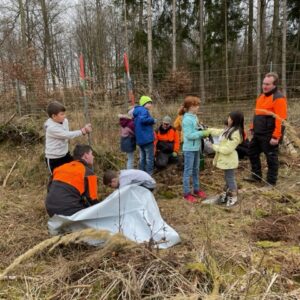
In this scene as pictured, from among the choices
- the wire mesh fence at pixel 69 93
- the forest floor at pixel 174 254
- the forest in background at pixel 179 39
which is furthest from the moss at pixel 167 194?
the forest in background at pixel 179 39

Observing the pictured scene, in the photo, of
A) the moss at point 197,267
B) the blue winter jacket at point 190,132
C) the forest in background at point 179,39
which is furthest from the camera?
the forest in background at point 179,39

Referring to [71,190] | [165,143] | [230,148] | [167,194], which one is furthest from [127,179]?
[165,143]

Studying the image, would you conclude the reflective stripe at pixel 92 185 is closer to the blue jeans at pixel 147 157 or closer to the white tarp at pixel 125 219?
the white tarp at pixel 125 219

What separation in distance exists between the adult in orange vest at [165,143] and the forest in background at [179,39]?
5.16 meters

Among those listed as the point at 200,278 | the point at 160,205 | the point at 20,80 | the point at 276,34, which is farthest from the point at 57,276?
the point at 276,34

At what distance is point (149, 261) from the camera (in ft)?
8.43

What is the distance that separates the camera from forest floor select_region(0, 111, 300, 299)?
7.59 feet

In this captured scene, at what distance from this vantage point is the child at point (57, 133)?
442 centimetres

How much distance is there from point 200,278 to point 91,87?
626 centimetres

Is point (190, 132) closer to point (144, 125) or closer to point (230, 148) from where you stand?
point (230, 148)

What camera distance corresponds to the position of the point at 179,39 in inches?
786

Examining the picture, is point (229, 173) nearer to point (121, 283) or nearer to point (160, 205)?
point (160, 205)

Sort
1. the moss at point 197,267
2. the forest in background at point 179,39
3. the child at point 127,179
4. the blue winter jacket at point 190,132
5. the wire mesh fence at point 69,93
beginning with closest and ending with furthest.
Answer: the moss at point 197,267 → the child at point 127,179 → the blue winter jacket at point 190,132 → the wire mesh fence at point 69,93 → the forest in background at point 179,39

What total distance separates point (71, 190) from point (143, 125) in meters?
2.02
